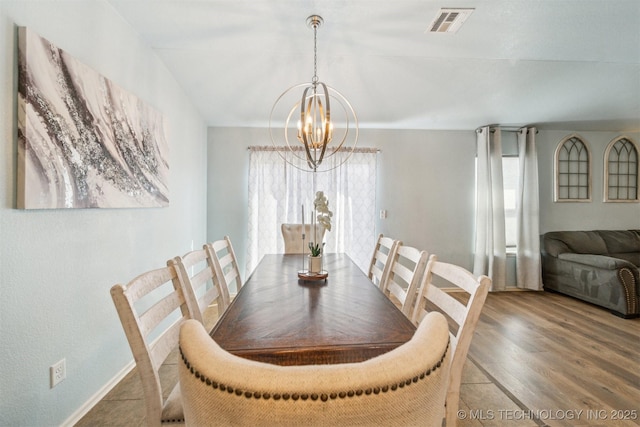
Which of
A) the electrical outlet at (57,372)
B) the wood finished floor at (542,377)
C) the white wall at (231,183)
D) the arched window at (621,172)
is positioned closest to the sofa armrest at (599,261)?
the wood finished floor at (542,377)

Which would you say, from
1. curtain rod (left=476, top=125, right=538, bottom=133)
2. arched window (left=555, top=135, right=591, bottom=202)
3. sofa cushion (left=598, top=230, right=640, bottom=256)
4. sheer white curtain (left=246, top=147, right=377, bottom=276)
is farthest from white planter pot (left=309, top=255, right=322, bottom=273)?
sofa cushion (left=598, top=230, right=640, bottom=256)

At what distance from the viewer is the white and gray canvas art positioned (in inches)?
52.9

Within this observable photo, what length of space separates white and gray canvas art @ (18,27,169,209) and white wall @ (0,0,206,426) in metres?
0.05

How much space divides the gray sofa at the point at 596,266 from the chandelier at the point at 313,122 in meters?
3.09

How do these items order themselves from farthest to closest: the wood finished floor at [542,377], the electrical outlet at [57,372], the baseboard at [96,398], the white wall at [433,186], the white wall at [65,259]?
the white wall at [433,186], the wood finished floor at [542,377], the baseboard at [96,398], the electrical outlet at [57,372], the white wall at [65,259]

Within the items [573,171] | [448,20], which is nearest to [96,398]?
[448,20]

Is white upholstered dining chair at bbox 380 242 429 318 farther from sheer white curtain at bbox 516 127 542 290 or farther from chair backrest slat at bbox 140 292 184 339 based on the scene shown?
sheer white curtain at bbox 516 127 542 290

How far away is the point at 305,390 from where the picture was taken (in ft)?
1.25

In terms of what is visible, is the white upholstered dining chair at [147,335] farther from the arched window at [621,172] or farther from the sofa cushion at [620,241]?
the arched window at [621,172]

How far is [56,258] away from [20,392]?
0.59m

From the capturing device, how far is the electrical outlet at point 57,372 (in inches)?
59.7

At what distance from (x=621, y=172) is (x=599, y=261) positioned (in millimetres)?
2068

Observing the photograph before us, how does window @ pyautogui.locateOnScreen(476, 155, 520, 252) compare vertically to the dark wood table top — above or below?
above

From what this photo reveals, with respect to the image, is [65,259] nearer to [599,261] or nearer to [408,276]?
[408,276]
